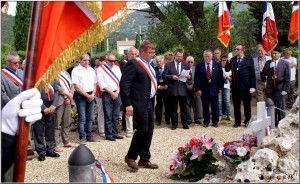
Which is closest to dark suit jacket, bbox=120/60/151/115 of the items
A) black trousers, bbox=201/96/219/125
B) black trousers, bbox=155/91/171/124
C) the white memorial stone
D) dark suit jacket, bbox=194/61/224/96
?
the white memorial stone

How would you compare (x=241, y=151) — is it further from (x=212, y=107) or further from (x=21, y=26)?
(x=21, y=26)

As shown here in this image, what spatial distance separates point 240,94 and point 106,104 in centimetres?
333

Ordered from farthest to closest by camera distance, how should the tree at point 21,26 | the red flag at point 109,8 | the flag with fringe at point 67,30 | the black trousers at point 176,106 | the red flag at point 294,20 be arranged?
the tree at point 21,26
the black trousers at point 176,106
the red flag at point 294,20
the red flag at point 109,8
the flag with fringe at point 67,30

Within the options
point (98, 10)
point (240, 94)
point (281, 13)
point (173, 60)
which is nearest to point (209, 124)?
point (240, 94)

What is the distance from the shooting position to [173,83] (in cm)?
1059

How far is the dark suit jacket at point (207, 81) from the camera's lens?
1062cm

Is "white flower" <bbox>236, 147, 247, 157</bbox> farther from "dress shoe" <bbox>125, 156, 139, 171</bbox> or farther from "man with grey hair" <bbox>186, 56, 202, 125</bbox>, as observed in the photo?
"man with grey hair" <bbox>186, 56, 202, 125</bbox>

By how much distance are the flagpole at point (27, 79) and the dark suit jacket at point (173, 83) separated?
739 centimetres

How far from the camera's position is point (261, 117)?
229 inches

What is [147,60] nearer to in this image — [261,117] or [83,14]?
[261,117]

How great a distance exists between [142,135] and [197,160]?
902 millimetres

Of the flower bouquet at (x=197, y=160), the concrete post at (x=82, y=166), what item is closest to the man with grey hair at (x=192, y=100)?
the flower bouquet at (x=197, y=160)

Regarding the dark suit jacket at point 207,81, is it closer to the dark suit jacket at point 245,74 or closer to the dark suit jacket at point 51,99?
the dark suit jacket at point 245,74

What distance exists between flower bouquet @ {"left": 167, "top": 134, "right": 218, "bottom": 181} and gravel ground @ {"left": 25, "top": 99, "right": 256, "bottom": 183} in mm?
221
